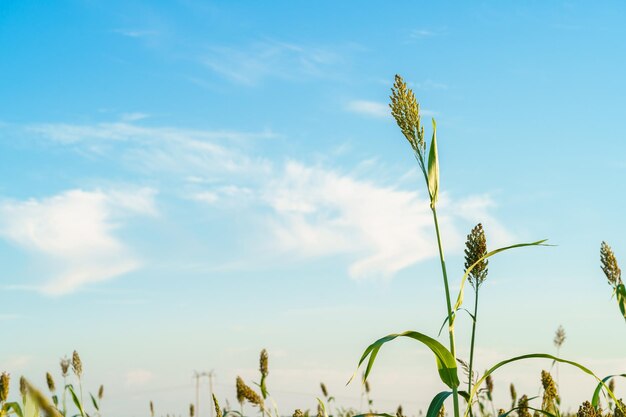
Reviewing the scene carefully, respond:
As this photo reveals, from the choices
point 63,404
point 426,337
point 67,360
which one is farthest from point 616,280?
point 67,360

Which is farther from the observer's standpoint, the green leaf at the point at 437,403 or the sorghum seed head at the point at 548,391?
the sorghum seed head at the point at 548,391

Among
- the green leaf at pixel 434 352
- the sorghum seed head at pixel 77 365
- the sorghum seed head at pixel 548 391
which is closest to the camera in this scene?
the green leaf at pixel 434 352

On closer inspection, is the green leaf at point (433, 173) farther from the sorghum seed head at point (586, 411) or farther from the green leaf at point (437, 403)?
the sorghum seed head at point (586, 411)

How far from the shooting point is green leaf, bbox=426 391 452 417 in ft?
10.8

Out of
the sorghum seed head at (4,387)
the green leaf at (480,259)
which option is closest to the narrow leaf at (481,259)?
the green leaf at (480,259)

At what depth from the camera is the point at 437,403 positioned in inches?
133

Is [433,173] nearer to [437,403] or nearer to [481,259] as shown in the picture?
[481,259]

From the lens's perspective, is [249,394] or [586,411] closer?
[586,411]

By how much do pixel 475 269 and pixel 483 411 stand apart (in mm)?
5585

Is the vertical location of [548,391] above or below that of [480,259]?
below

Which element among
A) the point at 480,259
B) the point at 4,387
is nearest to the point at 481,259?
the point at 480,259

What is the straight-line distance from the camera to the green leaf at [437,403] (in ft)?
10.8

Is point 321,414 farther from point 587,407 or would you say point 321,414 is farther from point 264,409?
point 587,407

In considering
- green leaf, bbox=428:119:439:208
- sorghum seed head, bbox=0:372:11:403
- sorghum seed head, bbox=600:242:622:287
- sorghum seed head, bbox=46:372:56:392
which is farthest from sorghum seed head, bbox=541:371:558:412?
sorghum seed head, bbox=46:372:56:392
